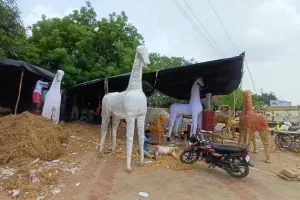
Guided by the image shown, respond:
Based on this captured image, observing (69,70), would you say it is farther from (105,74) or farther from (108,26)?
(108,26)

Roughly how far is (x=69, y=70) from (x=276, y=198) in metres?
9.95

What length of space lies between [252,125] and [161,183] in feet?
11.5

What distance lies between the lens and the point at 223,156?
17.2 ft

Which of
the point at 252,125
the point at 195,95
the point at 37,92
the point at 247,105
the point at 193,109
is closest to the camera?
the point at 252,125

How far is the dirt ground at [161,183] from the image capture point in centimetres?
403

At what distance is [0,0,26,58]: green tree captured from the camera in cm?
715

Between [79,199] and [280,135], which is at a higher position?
[280,135]

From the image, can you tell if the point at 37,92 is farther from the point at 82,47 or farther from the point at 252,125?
the point at 252,125

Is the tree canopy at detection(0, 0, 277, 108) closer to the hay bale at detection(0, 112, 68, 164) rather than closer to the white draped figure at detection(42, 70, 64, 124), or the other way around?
the white draped figure at detection(42, 70, 64, 124)

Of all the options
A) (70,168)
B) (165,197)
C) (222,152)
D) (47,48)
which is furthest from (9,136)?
Answer: (47,48)

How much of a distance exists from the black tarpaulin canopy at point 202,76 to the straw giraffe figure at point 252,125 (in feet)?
3.15

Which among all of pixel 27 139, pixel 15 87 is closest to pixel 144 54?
pixel 27 139

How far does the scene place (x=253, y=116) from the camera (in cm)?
681

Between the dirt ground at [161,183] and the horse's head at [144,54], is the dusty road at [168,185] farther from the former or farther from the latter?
the horse's head at [144,54]
